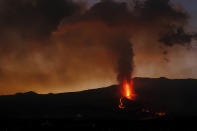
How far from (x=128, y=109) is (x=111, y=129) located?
53622mm

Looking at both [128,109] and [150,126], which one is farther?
[128,109]

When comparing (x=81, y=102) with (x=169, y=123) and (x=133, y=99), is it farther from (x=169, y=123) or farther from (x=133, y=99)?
(x=169, y=123)

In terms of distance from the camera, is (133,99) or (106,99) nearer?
(133,99)

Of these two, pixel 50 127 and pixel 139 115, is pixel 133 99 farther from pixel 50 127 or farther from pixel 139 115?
pixel 50 127

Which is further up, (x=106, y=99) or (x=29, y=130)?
(x=106, y=99)

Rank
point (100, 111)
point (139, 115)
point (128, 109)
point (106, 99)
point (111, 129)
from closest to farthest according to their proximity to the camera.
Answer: point (111, 129) → point (139, 115) → point (128, 109) → point (100, 111) → point (106, 99)

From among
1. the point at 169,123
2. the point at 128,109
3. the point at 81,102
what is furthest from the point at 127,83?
the point at 81,102

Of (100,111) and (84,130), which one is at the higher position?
(100,111)

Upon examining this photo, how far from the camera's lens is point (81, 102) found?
651 feet

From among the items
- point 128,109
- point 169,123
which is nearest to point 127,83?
point 128,109

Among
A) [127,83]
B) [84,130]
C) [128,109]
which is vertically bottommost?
[84,130]

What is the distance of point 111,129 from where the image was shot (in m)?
76.9

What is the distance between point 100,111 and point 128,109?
25883 mm

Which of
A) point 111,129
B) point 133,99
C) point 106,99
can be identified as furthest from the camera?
point 106,99
